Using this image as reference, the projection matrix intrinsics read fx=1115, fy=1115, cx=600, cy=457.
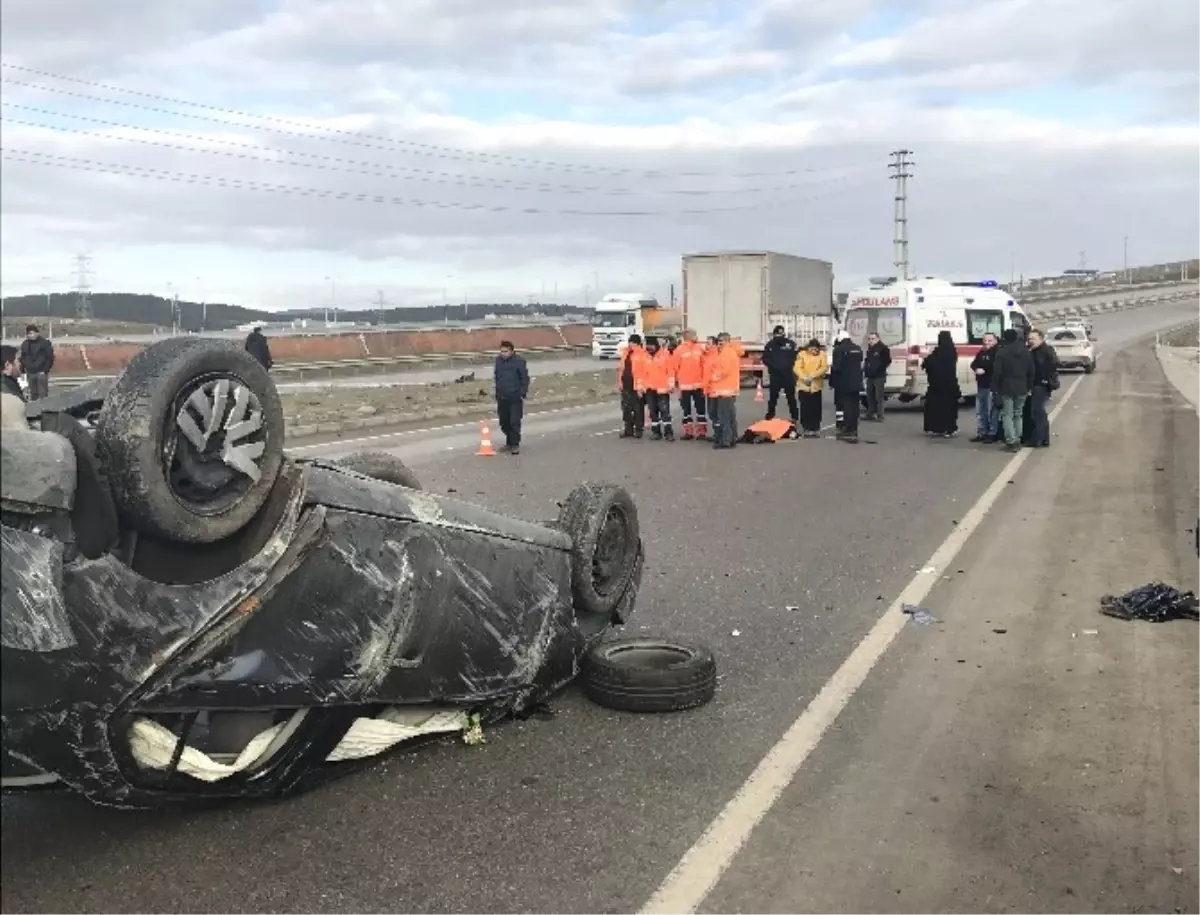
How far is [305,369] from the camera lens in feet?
116

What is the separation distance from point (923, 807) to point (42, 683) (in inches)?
115

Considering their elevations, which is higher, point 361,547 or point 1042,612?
point 361,547

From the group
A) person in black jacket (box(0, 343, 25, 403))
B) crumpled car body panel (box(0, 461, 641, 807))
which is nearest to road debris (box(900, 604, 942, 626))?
crumpled car body panel (box(0, 461, 641, 807))

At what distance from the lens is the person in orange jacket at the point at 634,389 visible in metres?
17.5

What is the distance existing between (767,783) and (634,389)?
1379 centimetres

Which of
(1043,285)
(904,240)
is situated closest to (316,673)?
(904,240)

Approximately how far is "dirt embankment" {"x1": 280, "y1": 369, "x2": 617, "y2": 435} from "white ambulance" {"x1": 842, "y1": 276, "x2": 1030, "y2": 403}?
7373 millimetres

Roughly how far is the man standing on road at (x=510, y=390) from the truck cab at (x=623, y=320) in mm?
27639

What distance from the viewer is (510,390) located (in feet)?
50.5

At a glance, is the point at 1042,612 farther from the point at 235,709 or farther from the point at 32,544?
the point at 32,544

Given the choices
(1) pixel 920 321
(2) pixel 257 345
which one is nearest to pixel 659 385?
(1) pixel 920 321

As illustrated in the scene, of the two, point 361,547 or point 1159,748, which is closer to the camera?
point 361,547

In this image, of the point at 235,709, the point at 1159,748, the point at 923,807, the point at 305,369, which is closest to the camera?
the point at 235,709

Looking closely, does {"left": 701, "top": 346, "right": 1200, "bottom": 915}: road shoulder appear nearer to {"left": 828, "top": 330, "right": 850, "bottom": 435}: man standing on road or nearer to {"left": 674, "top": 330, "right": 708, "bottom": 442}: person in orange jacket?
{"left": 828, "top": 330, "right": 850, "bottom": 435}: man standing on road
